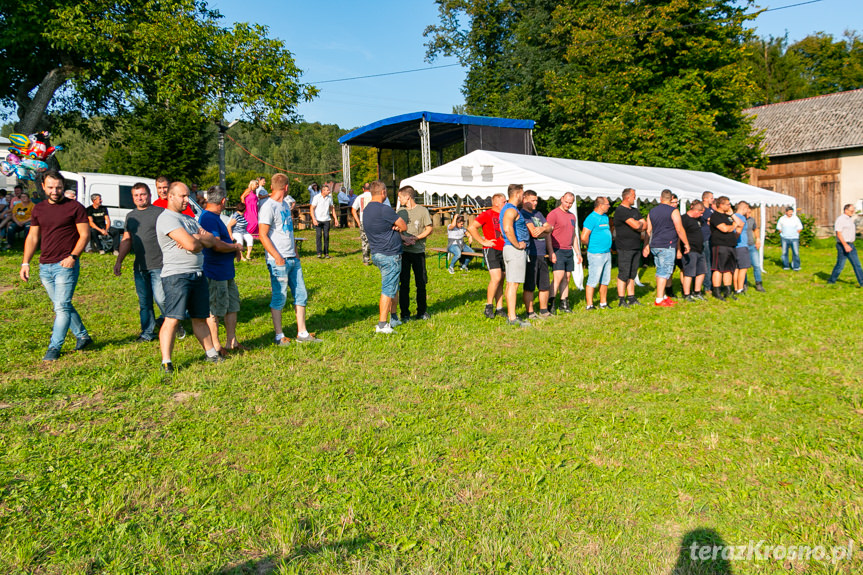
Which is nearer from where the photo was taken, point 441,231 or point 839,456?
point 839,456

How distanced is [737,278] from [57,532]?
1093 centimetres

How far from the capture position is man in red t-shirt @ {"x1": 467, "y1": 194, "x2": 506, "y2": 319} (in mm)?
7996

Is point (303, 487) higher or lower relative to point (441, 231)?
lower

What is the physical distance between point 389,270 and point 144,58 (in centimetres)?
1231

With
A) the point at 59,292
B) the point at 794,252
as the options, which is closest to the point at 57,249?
the point at 59,292

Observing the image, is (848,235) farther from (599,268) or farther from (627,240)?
(599,268)

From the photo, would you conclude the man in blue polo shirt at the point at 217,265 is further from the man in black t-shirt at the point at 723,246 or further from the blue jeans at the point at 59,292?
the man in black t-shirt at the point at 723,246

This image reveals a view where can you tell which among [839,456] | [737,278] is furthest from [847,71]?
[839,456]

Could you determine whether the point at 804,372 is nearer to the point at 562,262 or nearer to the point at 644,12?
the point at 562,262

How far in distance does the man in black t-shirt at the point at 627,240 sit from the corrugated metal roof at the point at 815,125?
68.1 feet

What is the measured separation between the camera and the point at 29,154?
15484 millimetres

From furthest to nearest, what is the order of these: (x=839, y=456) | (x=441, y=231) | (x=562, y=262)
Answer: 1. (x=441, y=231)
2. (x=562, y=262)
3. (x=839, y=456)

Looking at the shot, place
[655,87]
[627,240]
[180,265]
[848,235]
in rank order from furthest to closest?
1. [655,87]
2. [848,235]
3. [627,240]
4. [180,265]

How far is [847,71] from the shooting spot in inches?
1544
